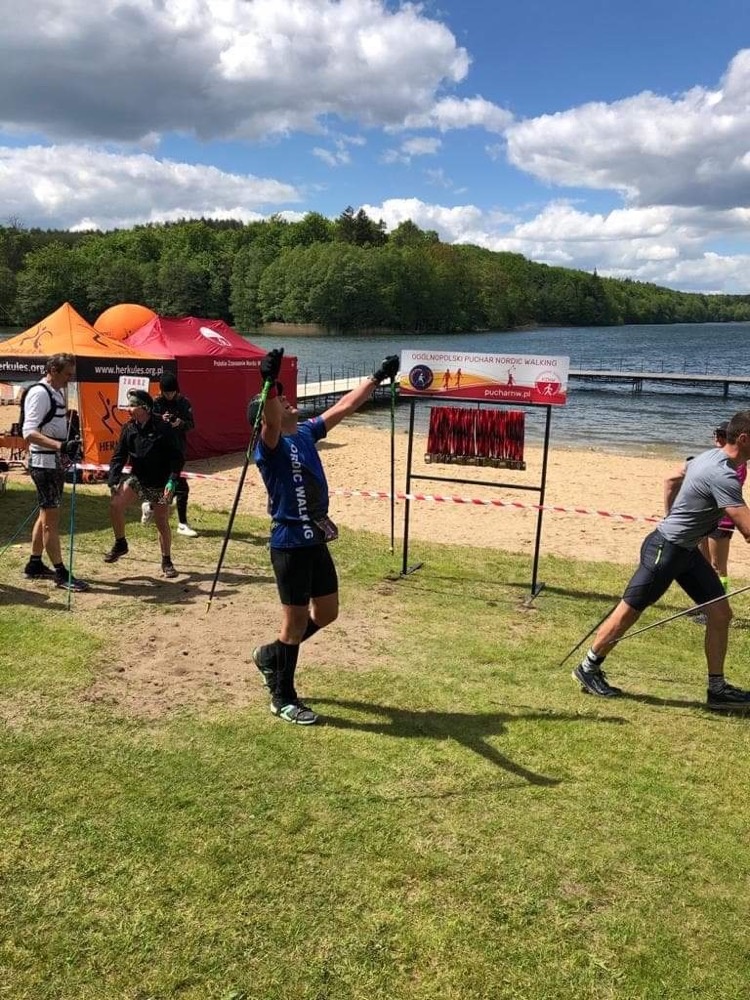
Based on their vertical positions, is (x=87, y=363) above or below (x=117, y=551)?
above

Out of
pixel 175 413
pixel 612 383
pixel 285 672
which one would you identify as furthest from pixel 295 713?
pixel 612 383

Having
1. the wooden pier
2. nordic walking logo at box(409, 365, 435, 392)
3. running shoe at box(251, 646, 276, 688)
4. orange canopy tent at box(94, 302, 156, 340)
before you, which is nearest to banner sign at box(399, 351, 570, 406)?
nordic walking logo at box(409, 365, 435, 392)

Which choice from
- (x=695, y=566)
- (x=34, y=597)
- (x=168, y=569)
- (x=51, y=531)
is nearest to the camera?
(x=695, y=566)

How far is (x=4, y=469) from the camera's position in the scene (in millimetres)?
10539

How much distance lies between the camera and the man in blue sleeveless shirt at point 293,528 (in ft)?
14.5

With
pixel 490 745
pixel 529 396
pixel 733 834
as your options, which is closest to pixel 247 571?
pixel 529 396

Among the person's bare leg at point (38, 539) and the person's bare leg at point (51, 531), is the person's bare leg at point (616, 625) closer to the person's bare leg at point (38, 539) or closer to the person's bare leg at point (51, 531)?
the person's bare leg at point (51, 531)

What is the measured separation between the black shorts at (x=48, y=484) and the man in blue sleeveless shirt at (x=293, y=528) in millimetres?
3420

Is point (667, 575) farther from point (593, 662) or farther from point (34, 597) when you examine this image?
point (34, 597)

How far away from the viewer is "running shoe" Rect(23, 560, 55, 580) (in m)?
7.40

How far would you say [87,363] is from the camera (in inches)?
495

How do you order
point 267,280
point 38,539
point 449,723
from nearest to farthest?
point 449,723 → point 38,539 → point 267,280

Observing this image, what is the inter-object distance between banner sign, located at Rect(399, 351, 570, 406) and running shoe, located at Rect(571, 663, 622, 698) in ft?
9.34

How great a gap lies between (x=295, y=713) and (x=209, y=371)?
45.3ft
